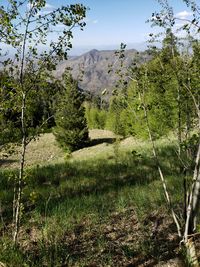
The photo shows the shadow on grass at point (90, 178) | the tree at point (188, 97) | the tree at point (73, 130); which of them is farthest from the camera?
the tree at point (73, 130)

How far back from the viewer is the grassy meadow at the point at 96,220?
5.12m

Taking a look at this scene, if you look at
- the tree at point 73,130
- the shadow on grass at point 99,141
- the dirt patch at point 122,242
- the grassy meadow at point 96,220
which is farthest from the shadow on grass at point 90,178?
the shadow on grass at point 99,141

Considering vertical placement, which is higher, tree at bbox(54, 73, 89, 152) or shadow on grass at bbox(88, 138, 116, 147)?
tree at bbox(54, 73, 89, 152)

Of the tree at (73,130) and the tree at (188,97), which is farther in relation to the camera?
the tree at (73,130)

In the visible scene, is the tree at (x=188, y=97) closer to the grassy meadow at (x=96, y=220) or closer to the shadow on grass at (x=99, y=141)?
the grassy meadow at (x=96, y=220)

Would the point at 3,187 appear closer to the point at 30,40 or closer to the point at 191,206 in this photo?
the point at 30,40

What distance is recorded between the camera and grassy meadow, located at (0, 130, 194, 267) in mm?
5125

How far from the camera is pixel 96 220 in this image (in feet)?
21.2

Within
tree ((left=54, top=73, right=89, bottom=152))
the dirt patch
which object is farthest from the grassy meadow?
tree ((left=54, top=73, right=89, bottom=152))

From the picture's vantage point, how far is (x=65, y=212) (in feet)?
21.6

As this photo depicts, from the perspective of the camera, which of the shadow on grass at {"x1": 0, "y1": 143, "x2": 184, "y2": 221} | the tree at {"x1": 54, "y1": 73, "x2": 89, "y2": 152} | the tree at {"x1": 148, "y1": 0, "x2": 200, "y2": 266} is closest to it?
the tree at {"x1": 148, "y1": 0, "x2": 200, "y2": 266}

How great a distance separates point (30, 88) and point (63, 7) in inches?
51.5

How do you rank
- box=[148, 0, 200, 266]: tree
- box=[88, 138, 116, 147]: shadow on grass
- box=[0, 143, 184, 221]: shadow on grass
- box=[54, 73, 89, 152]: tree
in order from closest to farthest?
box=[148, 0, 200, 266]: tree, box=[0, 143, 184, 221]: shadow on grass, box=[54, 73, 89, 152]: tree, box=[88, 138, 116, 147]: shadow on grass

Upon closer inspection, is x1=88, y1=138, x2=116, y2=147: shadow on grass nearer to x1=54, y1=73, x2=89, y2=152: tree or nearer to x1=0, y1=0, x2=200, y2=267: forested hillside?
x1=54, y1=73, x2=89, y2=152: tree
